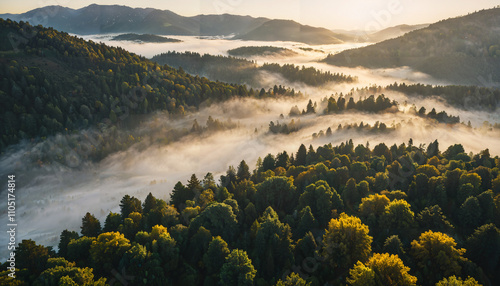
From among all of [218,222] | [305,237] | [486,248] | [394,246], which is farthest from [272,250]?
[486,248]

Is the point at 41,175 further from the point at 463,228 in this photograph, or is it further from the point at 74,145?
the point at 463,228

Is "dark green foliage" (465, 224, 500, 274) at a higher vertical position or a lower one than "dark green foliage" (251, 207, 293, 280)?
higher

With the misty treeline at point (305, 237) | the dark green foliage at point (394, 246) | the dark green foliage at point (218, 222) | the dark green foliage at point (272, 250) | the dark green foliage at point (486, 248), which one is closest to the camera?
the misty treeline at point (305, 237)

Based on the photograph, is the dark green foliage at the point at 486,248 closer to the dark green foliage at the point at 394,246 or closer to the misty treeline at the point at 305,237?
the misty treeline at the point at 305,237

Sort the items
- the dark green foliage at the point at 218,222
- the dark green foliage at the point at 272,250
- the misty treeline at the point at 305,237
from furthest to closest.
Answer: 1. the dark green foliage at the point at 218,222
2. the dark green foliage at the point at 272,250
3. the misty treeline at the point at 305,237

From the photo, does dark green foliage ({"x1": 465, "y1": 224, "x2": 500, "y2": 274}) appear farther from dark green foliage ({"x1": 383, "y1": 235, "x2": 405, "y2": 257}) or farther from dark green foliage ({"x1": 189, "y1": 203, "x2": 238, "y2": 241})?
dark green foliage ({"x1": 189, "y1": 203, "x2": 238, "y2": 241})

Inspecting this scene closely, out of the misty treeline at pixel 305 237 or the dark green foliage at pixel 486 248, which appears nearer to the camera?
the misty treeline at pixel 305 237

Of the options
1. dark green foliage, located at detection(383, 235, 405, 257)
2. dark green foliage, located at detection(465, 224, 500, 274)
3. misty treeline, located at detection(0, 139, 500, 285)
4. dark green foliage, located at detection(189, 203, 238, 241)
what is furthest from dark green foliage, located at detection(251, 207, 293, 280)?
dark green foliage, located at detection(465, 224, 500, 274)

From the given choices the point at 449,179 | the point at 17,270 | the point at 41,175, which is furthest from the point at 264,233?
the point at 41,175

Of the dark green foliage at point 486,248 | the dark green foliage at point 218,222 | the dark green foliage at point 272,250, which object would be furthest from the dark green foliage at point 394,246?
the dark green foliage at point 218,222
